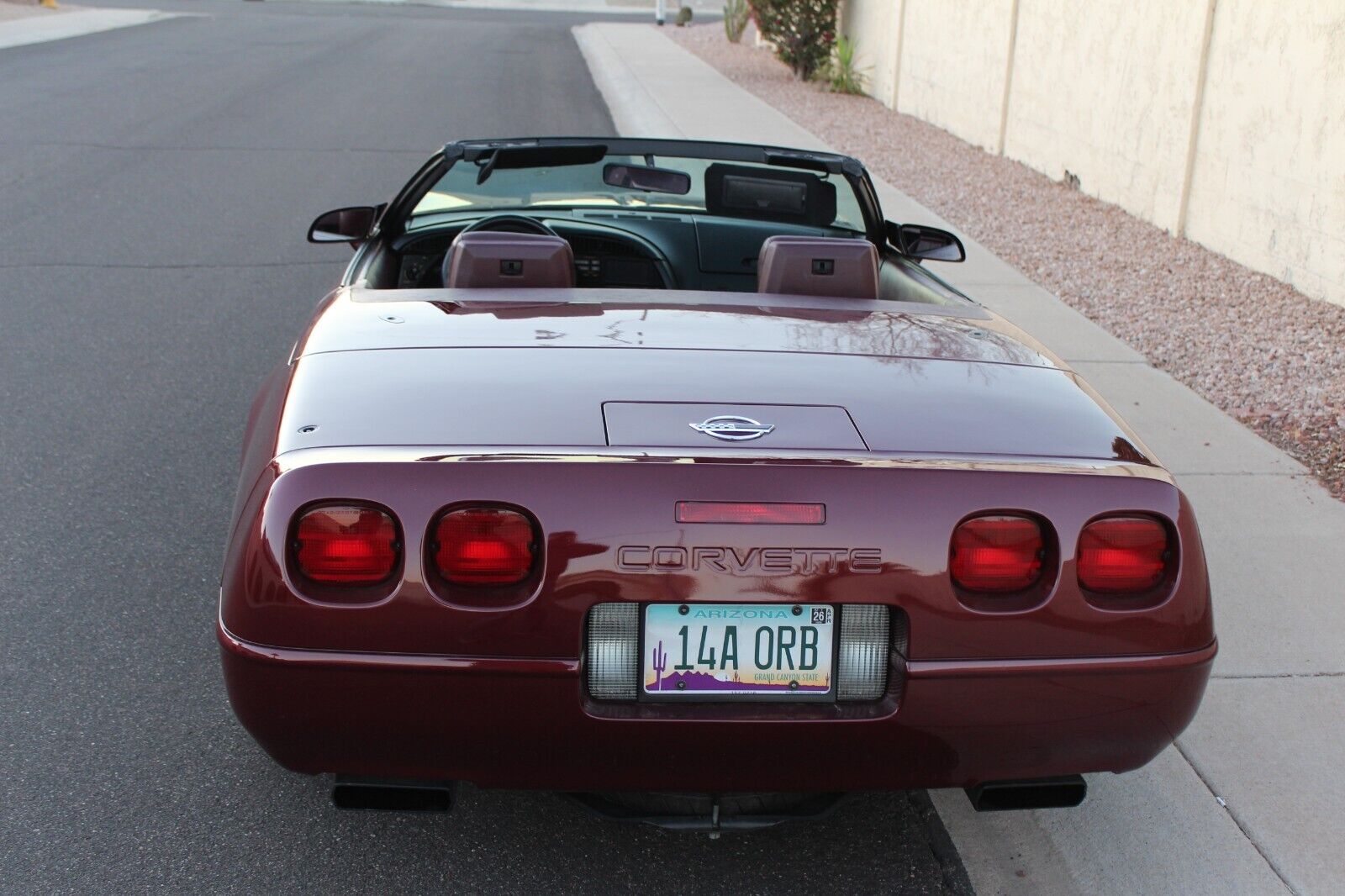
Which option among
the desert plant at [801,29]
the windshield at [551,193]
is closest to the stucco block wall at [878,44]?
the desert plant at [801,29]

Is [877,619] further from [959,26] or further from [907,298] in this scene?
[959,26]

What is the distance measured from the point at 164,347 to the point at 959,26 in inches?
433

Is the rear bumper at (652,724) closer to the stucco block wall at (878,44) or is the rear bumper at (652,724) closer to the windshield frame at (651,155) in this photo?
the windshield frame at (651,155)

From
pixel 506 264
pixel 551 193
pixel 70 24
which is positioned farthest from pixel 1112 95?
pixel 70 24

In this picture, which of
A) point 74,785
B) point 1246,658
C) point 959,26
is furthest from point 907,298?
point 959,26

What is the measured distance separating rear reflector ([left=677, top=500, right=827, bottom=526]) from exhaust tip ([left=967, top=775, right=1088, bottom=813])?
70 cm

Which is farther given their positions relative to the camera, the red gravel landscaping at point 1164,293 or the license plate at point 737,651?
the red gravel landscaping at point 1164,293

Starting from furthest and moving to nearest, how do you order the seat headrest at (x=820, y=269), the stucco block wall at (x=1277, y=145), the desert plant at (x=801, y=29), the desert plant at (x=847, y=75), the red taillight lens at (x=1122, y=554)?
1. the desert plant at (x=801, y=29)
2. the desert plant at (x=847, y=75)
3. the stucco block wall at (x=1277, y=145)
4. the seat headrest at (x=820, y=269)
5. the red taillight lens at (x=1122, y=554)

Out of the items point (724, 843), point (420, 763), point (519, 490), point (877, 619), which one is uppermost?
point (519, 490)

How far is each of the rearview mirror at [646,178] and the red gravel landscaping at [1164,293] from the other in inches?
114

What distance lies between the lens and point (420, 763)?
242 centimetres

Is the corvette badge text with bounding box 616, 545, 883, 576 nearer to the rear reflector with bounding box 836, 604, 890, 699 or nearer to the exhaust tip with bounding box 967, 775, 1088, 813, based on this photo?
the rear reflector with bounding box 836, 604, 890, 699

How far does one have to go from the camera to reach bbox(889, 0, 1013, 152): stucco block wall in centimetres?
1366

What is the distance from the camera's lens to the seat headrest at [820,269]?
11.5ft
